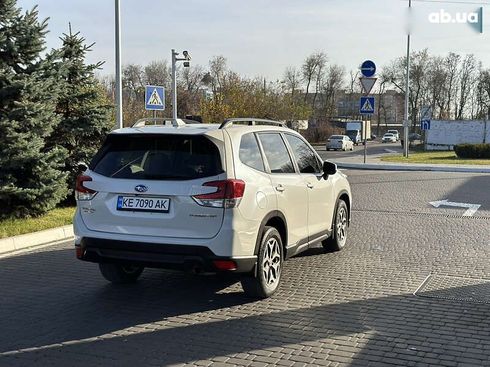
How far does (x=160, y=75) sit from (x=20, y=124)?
63.3 m

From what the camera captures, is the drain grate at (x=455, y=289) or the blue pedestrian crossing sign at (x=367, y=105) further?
the blue pedestrian crossing sign at (x=367, y=105)

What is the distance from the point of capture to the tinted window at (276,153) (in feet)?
20.5

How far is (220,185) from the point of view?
5.21 meters

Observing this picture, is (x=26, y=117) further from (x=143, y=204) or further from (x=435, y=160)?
(x=435, y=160)

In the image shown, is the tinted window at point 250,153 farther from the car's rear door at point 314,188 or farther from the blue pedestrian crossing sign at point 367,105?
the blue pedestrian crossing sign at point 367,105

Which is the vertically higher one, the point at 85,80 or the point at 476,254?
the point at 85,80

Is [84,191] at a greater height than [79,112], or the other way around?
[79,112]

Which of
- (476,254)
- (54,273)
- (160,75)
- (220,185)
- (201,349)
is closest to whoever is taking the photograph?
(201,349)

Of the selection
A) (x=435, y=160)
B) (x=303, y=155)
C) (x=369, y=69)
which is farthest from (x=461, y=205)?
(x=435, y=160)

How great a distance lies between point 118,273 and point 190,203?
1763 millimetres

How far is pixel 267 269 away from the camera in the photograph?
588 centimetres

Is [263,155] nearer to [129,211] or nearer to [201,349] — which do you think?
Answer: [129,211]

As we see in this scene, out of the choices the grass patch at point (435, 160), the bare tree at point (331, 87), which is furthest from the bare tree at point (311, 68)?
the grass patch at point (435, 160)

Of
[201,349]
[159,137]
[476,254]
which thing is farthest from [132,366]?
[476,254]
